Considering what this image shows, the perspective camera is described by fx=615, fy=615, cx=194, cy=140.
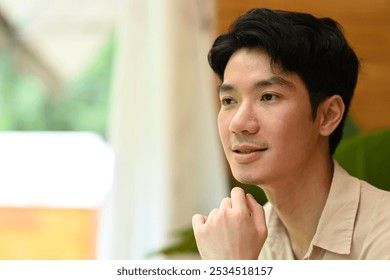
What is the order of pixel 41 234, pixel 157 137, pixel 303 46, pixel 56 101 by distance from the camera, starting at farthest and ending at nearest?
pixel 56 101
pixel 157 137
pixel 41 234
pixel 303 46

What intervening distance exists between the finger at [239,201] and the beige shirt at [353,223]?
2.8 inches

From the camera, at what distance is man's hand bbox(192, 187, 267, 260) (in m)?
0.50

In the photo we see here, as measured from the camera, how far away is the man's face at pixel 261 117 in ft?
1.60

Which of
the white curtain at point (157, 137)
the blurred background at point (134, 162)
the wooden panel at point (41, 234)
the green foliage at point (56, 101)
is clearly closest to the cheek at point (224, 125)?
the blurred background at point (134, 162)

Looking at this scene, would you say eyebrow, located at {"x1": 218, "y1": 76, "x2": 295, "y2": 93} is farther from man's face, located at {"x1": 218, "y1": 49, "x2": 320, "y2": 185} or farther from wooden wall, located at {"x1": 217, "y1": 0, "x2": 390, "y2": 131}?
wooden wall, located at {"x1": 217, "y1": 0, "x2": 390, "y2": 131}

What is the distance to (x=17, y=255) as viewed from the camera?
3.39ft

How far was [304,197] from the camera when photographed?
0.53m

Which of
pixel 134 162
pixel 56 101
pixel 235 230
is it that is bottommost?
pixel 235 230

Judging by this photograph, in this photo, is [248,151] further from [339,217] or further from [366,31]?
[366,31]

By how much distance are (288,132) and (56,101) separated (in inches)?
67.6

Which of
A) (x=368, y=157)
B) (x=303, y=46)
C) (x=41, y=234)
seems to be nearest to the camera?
(x=303, y=46)

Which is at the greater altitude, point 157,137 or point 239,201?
point 157,137

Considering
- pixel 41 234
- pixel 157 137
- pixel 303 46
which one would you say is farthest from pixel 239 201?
pixel 157 137
